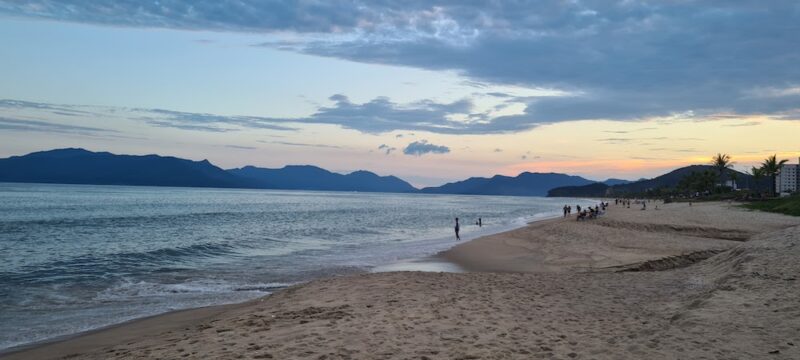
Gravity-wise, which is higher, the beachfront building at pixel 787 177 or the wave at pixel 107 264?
the beachfront building at pixel 787 177

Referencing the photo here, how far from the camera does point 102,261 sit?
20.6 m

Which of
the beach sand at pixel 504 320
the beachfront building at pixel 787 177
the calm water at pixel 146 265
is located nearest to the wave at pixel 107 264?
the calm water at pixel 146 265

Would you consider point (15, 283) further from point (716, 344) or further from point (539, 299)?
point (716, 344)

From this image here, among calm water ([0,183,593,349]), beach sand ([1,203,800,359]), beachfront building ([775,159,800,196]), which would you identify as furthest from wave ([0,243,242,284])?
beachfront building ([775,159,800,196])

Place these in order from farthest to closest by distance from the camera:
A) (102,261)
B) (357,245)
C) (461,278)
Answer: (357,245), (102,261), (461,278)

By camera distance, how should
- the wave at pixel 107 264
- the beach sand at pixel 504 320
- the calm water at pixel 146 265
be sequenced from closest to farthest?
the beach sand at pixel 504 320, the calm water at pixel 146 265, the wave at pixel 107 264

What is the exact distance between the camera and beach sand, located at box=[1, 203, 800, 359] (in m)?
6.77

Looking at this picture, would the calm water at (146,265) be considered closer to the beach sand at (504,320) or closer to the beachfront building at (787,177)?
the beach sand at (504,320)

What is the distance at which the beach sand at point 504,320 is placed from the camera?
6773 millimetres

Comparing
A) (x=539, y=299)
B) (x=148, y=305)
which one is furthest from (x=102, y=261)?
(x=539, y=299)

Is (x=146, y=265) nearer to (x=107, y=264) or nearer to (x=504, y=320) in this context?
(x=107, y=264)

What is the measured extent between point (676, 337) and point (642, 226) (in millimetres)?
30161

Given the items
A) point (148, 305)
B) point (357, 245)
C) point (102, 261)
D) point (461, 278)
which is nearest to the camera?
point (148, 305)

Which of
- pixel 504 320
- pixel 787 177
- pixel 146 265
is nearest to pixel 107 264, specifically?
pixel 146 265
